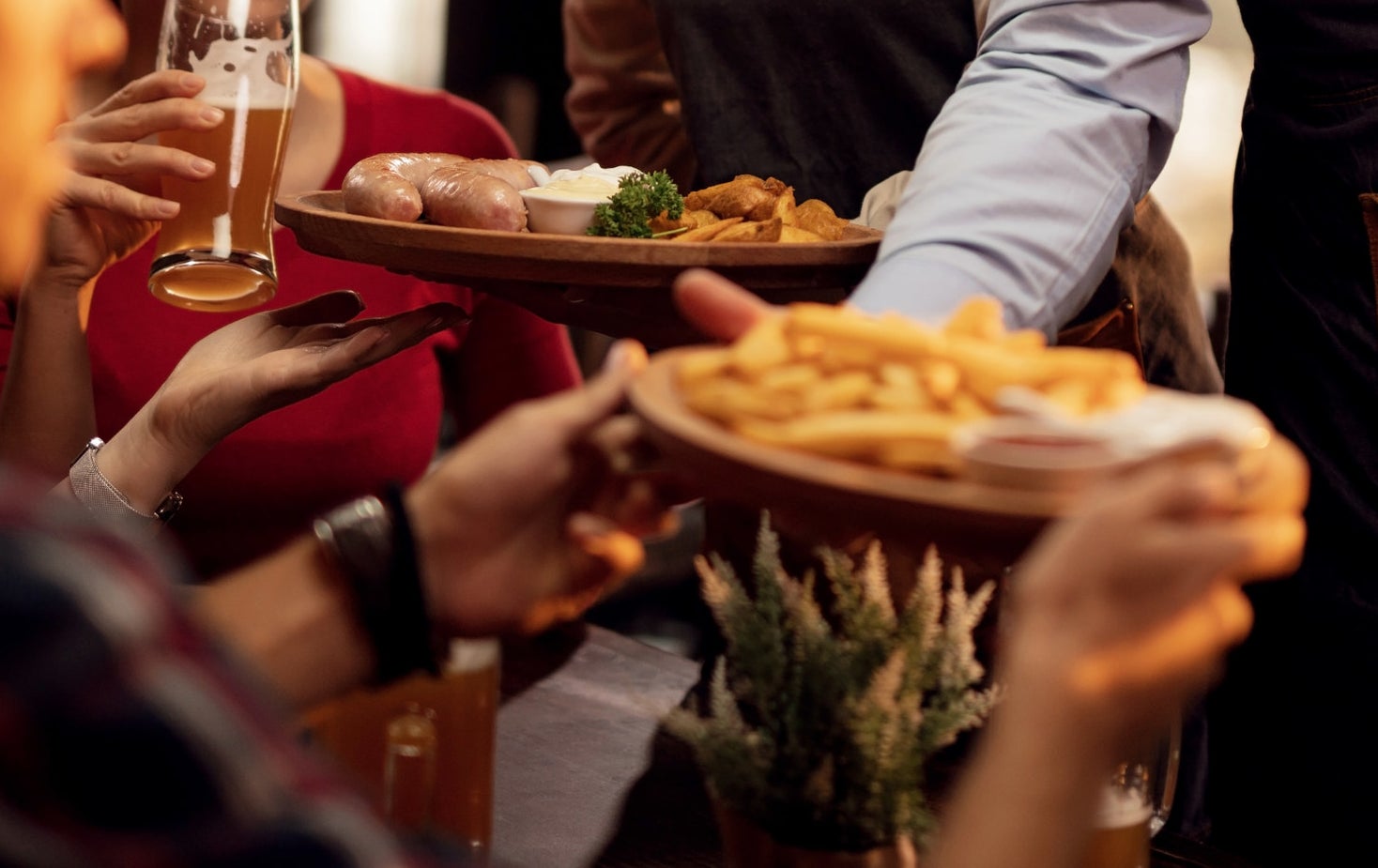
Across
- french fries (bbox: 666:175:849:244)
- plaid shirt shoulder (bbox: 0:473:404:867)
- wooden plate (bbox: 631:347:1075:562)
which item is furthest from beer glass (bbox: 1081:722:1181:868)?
plaid shirt shoulder (bbox: 0:473:404:867)

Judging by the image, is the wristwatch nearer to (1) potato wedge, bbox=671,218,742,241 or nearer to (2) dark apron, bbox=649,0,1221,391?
(1) potato wedge, bbox=671,218,742,241

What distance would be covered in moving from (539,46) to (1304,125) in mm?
5284

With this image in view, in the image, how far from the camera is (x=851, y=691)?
983mm

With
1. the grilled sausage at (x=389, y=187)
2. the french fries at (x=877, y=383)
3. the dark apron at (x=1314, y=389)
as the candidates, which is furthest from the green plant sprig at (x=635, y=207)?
the dark apron at (x=1314, y=389)

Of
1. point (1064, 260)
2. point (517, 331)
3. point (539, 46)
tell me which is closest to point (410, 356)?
point (517, 331)

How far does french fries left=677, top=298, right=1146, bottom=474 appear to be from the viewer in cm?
74

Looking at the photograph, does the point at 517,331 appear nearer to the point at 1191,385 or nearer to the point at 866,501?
the point at 1191,385

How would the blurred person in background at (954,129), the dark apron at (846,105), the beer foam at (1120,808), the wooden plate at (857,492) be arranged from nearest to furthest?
the wooden plate at (857,492) < the beer foam at (1120,808) < the blurred person in background at (954,129) < the dark apron at (846,105)

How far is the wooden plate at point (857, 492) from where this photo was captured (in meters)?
0.69

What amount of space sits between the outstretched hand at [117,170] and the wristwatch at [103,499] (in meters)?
0.29

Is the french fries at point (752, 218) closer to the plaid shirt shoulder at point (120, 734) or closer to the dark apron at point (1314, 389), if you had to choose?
the dark apron at point (1314, 389)

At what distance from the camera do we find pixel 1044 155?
134cm

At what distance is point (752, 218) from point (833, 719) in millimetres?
666

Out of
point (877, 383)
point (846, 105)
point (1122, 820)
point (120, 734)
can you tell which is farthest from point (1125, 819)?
point (846, 105)
